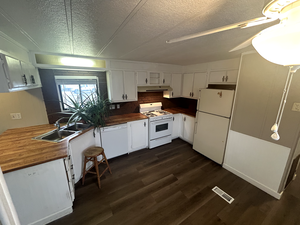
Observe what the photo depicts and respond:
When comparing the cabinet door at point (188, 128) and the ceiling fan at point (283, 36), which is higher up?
the ceiling fan at point (283, 36)

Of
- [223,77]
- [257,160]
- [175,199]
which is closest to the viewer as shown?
[175,199]

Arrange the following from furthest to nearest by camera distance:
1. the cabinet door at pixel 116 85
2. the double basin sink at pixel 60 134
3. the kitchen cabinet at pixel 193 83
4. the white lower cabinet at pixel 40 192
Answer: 1. the kitchen cabinet at pixel 193 83
2. the cabinet door at pixel 116 85
3. the double basin sink at pixel 60 134
4. the white lower cabinet at pixel 40 192

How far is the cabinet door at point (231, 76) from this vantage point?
99.3 inches

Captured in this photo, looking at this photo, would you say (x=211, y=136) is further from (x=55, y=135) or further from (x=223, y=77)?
(x=55, y=135)

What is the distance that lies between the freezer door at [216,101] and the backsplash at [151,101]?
1.06m

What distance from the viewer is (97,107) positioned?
7.86ft

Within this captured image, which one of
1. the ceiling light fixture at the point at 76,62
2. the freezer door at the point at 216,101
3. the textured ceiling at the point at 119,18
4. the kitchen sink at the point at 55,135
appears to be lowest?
the kitchen sink at the point at 55,135

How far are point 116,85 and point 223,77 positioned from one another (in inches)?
100

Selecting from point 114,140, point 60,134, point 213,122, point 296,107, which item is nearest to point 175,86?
point 213,122

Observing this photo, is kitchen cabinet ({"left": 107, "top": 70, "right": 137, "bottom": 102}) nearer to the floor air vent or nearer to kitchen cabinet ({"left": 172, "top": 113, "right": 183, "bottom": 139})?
kitchen cabinet ({"left": 172, "top": 113, "right": 183, "bottom": 139})

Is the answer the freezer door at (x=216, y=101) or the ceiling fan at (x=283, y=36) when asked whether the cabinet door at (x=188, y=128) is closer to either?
the freezer door at (x=216, y=101)

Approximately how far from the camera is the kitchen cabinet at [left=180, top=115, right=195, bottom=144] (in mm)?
3406

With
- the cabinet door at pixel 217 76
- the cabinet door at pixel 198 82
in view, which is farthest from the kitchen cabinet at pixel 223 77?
the cabinet door at pixel 198 82

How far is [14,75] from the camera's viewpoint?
4.57 feet
